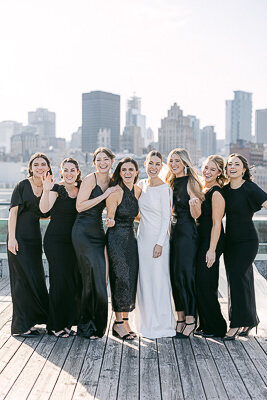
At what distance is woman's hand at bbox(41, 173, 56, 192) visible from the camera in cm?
428

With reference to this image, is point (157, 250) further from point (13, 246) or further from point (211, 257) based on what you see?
point (13, 246)

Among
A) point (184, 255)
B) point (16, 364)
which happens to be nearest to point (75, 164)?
point (184, 255)

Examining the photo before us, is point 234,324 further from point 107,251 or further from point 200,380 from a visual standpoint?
point 107,251

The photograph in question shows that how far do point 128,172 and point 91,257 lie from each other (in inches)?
31.5

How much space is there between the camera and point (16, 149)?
180 m

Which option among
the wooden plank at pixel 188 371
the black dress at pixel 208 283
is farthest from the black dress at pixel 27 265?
the black dress at pixel 208 283

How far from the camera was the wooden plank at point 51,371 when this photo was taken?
Answer: 3.16m

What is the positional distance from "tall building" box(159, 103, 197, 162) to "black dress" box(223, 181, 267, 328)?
531 feet

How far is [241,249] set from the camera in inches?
169

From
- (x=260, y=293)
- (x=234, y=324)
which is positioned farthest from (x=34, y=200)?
(x=260, y=293)

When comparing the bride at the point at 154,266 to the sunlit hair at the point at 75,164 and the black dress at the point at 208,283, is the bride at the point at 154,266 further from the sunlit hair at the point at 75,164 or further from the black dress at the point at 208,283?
the sunlit hair at the point at 75,164

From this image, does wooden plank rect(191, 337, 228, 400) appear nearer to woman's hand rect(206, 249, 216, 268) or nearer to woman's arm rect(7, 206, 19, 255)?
woman's hand rect(206, 249, 216, 268)

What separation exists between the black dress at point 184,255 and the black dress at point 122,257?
0.38m

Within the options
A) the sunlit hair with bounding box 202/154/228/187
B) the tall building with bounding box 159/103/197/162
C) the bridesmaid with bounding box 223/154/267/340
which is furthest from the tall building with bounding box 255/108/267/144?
the bridesmaid with bounding box 223/154/267/340
